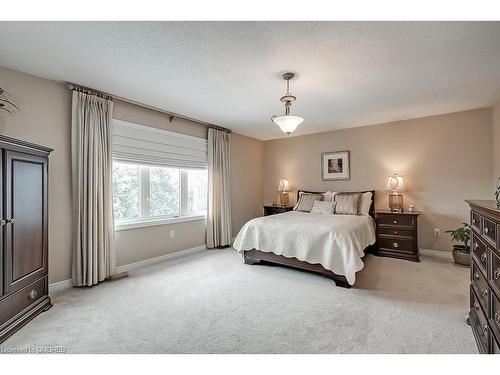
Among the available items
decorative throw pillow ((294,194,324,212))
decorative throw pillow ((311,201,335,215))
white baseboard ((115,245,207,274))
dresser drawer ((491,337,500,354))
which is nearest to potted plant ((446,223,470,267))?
decorative throw pillow ((311,201,335,215))

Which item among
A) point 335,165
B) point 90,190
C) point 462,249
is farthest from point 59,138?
point 462,249

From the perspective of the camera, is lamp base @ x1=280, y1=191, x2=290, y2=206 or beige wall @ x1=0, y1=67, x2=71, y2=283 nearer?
beige wall @ x1=0, y1=67, x2=71, y2=283

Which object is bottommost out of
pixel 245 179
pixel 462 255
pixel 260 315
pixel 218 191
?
pixel 260 315

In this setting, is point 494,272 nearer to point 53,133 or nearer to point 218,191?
point 218,191

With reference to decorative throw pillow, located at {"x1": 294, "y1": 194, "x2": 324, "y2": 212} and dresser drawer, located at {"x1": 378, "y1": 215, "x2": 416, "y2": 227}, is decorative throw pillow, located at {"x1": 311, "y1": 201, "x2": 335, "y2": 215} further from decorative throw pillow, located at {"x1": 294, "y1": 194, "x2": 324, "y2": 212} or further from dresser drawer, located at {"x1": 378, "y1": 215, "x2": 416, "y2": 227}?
dresser drawer, located at {"x1": 378, "y1": 215, "x2": 416, "y2": 227}

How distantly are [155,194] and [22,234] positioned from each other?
6.15 feet

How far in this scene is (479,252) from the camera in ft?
5.91

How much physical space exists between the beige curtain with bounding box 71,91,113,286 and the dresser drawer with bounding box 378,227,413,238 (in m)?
4.16

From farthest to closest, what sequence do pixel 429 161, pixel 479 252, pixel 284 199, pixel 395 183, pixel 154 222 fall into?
1. pixel 284 199
2. pixel 395 183
3. pixel 429 161
4. pixel 154 222
5. pixel 479 252

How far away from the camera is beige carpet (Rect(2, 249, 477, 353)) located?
5.76 ft

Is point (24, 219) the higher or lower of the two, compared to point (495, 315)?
higher

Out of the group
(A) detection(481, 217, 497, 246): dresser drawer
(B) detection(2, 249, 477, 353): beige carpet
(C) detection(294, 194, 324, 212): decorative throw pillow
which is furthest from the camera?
(C) detection(294, 194, 324, 212): decorative throw pillow

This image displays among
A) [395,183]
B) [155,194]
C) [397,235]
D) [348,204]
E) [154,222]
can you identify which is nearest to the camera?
[154,222]

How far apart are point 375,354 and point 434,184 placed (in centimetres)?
353
